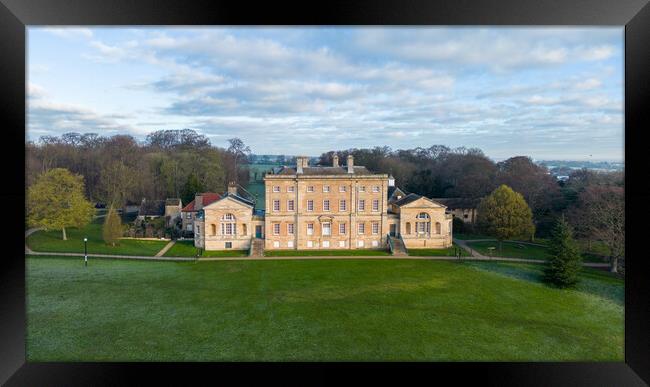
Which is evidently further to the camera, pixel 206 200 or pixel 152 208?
pixel 152 208

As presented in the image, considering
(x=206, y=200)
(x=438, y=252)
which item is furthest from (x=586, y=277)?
(x=206, y=200)

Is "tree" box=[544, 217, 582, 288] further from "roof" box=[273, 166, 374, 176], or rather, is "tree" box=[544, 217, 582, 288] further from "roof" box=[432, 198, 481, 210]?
"roof" box=[273, 166, 374, 176]

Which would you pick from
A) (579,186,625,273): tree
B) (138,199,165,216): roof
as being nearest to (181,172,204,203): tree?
(138,199,165,216): roof

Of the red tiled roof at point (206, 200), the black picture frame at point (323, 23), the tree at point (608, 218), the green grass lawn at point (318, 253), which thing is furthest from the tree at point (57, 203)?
the tree at point (608, 218)

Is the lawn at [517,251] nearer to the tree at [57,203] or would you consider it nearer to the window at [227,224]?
the window at [227,224]

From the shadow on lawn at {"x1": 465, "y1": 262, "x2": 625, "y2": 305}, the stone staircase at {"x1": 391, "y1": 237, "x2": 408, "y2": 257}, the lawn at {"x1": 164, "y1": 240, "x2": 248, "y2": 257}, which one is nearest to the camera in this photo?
the shadow on lawn at {"x1": 465, "y1": 262, "x2": 625, "y2": 305}

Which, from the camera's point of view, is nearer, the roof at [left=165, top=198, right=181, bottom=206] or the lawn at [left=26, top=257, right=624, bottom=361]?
the lawn at [left=26, top=257, right=624, bottom=361]

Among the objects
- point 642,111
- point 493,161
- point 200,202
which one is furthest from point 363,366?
point 493,161

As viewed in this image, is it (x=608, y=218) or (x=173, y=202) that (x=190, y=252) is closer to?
(x=173, y=202)
